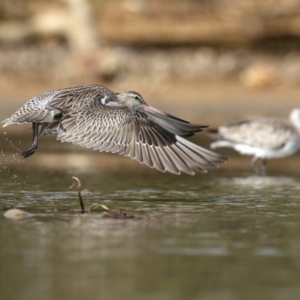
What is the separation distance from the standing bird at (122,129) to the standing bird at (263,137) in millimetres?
4041

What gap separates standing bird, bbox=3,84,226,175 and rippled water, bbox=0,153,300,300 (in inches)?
18.1

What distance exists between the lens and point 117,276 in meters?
6.25

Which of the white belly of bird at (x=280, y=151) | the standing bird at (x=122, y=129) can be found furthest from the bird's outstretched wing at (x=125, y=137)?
the white belly of bird at (x=280, y=151)

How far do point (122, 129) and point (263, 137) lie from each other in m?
4.88

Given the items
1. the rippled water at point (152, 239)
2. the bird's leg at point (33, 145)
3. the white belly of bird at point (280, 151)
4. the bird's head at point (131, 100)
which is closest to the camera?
the rippled water at point (152, 239)

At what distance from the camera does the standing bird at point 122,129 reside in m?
9.48

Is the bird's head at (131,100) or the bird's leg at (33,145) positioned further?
the bird's leg at (33,145)

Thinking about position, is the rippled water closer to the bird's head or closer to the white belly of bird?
the bird's head

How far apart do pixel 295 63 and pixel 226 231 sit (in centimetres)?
1560

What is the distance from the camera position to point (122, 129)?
9555 millimetres

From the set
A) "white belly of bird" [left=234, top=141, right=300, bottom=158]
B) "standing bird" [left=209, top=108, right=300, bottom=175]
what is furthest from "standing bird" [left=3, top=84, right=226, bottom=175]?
"white belly of bird" [left=234, top=141, right=300, bottom=158]

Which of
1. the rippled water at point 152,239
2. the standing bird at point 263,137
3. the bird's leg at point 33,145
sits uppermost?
the standing bird at point 263,137

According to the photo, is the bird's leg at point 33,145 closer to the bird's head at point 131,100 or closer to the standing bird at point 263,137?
the bird's head at point 131,100

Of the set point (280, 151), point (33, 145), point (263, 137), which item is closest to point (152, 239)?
point (33, 145)
